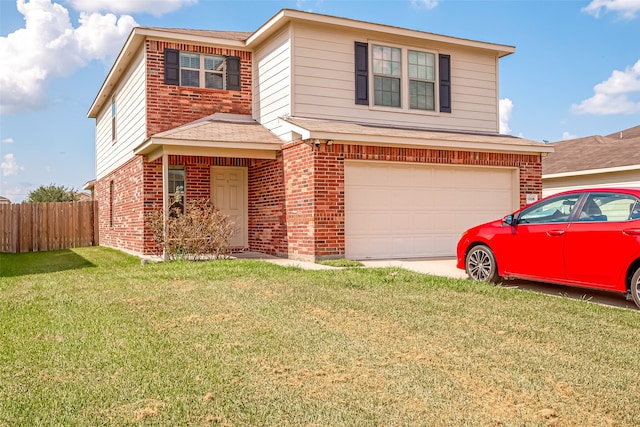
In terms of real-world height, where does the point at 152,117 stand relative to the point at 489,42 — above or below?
below

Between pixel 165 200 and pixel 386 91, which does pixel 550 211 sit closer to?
pixel 386 91

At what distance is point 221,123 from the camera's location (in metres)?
14.2

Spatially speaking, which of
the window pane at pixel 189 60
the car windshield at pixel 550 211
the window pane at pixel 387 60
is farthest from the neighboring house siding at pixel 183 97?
the car windshield at pixel 550 211

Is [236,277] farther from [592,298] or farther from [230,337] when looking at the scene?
[592,298]

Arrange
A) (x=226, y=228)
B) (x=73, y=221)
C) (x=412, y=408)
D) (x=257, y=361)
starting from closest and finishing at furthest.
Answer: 1. (x=412, y=408)
2. (x=257, y=361)
3. (x=226, y=228)
4. (x=73, y=221)

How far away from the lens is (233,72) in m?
15.0

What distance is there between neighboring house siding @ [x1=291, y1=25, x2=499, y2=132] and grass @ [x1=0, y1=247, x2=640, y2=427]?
21.2 feet

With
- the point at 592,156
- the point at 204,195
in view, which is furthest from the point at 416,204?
the point at 592,156

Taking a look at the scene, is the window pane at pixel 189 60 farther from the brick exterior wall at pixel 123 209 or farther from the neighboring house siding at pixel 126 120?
the brick exterior wall at pixel 123 209

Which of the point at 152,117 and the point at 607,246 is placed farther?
the point at 152,117

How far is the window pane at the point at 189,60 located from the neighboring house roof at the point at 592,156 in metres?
12.1

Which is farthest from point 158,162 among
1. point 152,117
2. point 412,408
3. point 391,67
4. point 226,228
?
point 412,408

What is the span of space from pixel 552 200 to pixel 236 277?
4805 mm

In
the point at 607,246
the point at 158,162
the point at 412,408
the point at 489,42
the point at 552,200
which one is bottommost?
the point at 412,408
